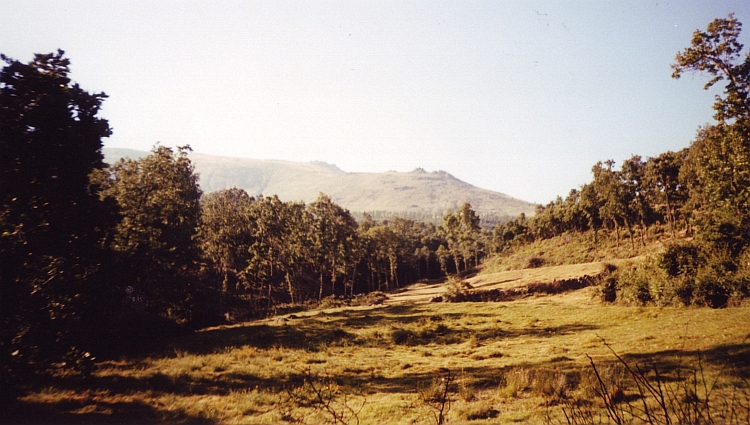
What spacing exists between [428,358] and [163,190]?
2268 cm

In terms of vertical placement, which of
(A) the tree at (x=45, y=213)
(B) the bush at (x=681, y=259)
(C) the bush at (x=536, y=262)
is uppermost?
(A) the tree at (x=45, y=213)

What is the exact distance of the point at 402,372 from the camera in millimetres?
13195

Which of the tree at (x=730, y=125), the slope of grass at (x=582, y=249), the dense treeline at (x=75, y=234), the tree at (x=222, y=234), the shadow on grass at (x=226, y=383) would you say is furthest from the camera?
the slope of grass at (x=582, y=249)

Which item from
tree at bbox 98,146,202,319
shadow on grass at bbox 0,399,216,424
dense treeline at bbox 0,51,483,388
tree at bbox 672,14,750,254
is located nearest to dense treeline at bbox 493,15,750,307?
tree at bbox 672,14,750,254

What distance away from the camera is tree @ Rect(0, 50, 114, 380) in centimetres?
878

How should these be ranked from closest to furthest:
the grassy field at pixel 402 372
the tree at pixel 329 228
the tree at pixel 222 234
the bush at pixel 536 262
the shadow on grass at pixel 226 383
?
the grassy field at pixel 402 372 → the shadow on grass at pixel 226 383 → the tree at pixel 222 234 → the tree at pixel 329 228 → the bush at pixel 536 262

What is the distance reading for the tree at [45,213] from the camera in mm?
8781

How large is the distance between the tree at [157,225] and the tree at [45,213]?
830 cm

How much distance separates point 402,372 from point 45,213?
13338mm

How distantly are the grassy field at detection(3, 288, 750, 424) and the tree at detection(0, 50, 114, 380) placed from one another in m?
2.18

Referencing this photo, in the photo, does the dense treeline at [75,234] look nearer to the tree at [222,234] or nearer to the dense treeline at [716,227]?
the tree at [222,234]

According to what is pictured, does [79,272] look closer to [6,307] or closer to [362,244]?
[6,307]

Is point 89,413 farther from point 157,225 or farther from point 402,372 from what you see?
point 157,225

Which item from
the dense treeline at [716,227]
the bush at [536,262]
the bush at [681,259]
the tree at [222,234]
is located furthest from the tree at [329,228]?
the bush at [681,259]
